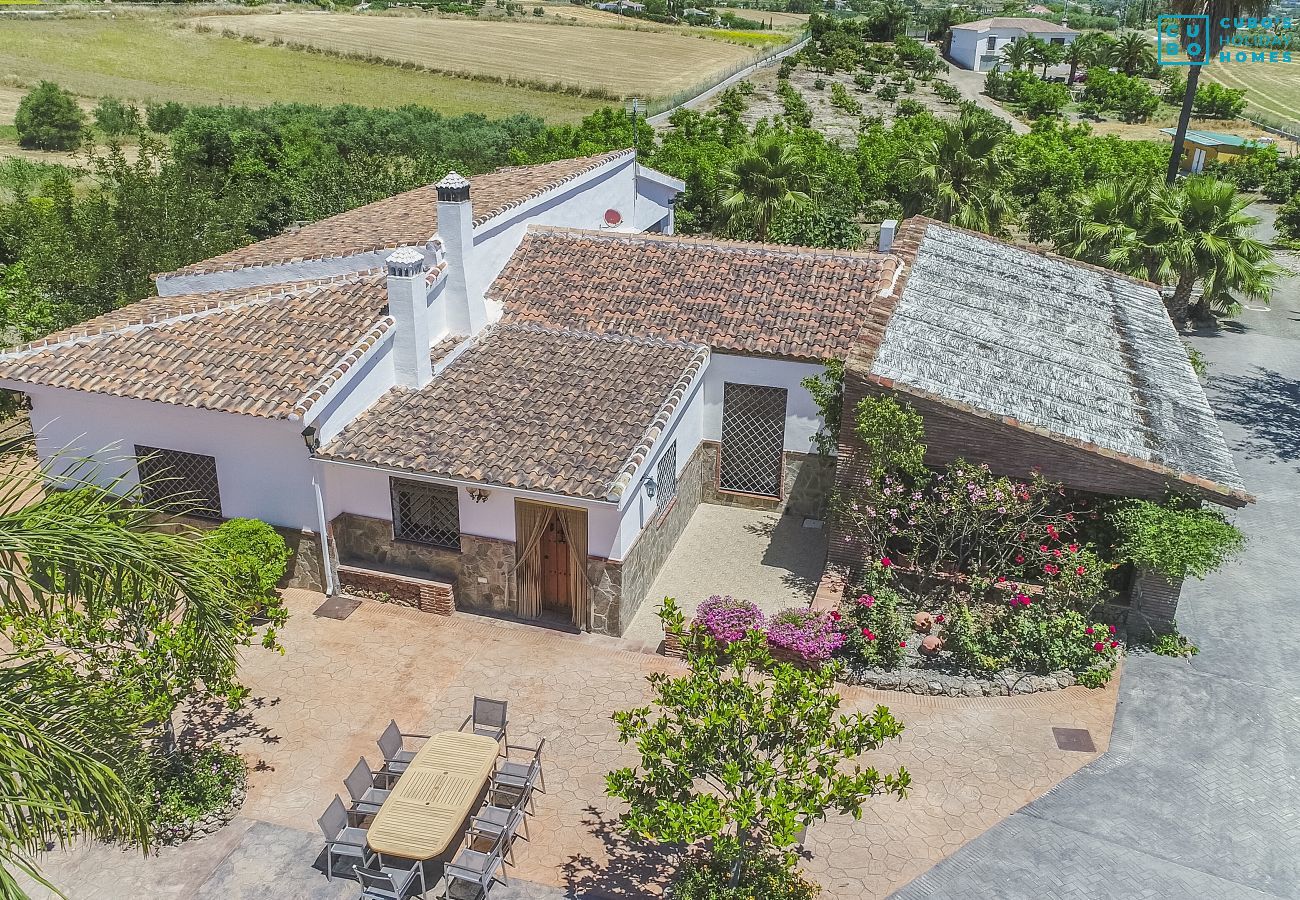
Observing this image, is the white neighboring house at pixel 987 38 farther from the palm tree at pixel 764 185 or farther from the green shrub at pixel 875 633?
the green shrub at pixel 875 633

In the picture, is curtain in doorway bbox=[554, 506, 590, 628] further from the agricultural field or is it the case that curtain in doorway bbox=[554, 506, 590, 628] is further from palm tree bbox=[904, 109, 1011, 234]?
the agricultural field

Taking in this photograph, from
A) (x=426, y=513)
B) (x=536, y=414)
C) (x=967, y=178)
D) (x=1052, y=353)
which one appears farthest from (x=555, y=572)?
(x=967, y=178)

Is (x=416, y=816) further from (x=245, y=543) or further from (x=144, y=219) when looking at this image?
(x=144, y=219)

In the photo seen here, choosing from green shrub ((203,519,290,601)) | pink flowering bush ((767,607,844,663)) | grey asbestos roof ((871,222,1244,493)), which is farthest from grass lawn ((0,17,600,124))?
pink flowering bush ((767,607,844,663))

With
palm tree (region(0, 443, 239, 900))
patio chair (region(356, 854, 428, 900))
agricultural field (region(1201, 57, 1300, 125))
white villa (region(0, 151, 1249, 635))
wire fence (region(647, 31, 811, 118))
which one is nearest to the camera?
palm tree (region(0, 443, 239, 900))

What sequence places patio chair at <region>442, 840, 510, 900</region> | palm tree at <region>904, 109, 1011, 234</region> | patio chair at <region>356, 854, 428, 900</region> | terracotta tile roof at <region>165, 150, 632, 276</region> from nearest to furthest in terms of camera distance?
patio chair at <region>356, 854, 428, 900</region> → patio chair at <region>442, 840, 510, 900</region> → terracotta tile roof at <region>165, 150, 632, 276</region> → palm tree at <region>904, 109, 1011, 234</region>
